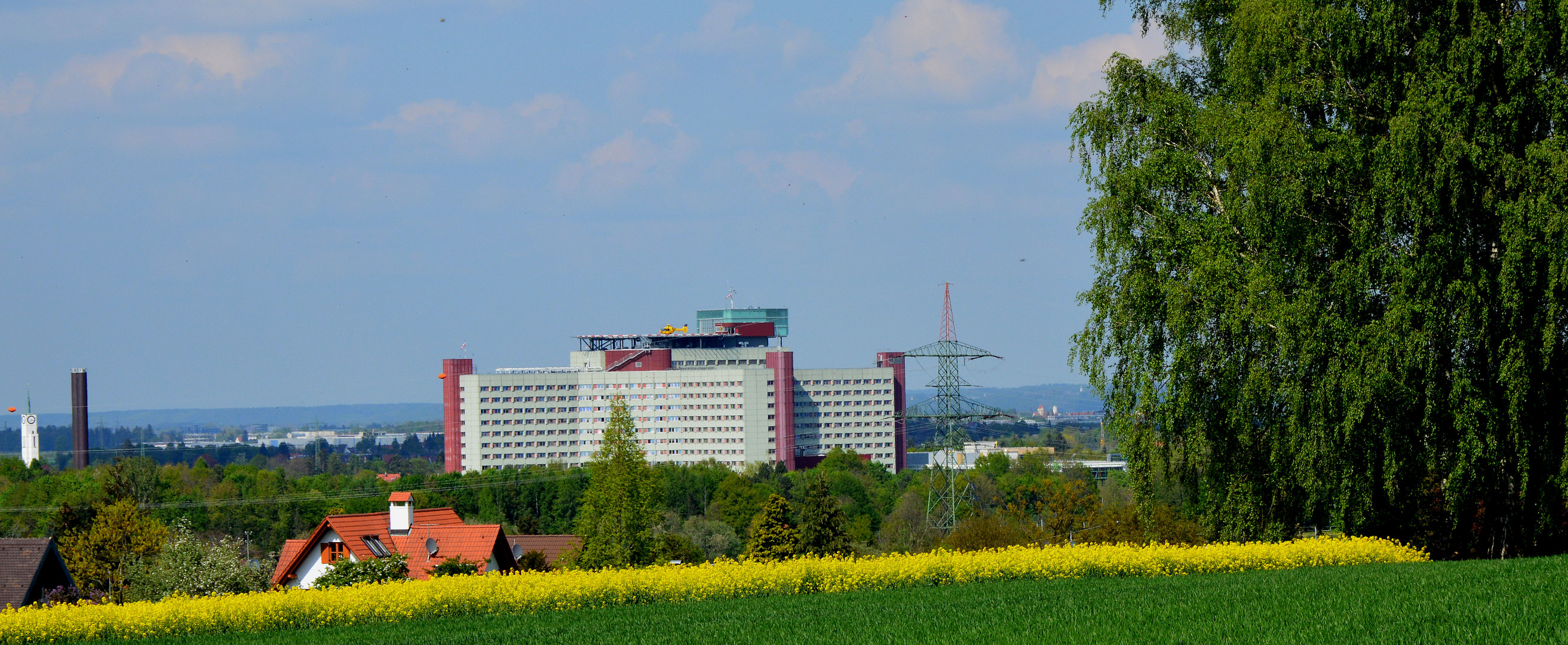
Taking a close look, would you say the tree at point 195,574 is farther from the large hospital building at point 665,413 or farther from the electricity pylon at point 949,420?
the large hospital building at point 665,413

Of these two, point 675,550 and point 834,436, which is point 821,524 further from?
point 834,436

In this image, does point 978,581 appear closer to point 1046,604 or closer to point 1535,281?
point 1046,604

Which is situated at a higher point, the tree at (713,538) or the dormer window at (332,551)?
the dormer window at (332,551)

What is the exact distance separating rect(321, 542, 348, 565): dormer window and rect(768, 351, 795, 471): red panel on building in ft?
492

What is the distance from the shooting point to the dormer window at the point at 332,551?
39.8m

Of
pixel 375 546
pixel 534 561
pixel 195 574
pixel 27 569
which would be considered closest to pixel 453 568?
pixel 375 546

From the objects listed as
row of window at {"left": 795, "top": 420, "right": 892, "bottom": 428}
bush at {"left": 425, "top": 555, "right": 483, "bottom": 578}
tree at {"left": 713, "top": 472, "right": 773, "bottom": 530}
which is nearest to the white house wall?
bush at {"left": 425, "top": 555, "right": 483, "bottom": 578}

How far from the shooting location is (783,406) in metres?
190

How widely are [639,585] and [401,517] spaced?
23653 mm

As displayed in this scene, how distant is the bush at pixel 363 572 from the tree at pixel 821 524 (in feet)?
64.4

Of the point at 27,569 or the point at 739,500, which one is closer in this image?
the point at 27,569

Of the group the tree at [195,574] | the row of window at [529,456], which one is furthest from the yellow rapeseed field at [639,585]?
the row of window at [529,456]

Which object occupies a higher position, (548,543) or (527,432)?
(548,543)

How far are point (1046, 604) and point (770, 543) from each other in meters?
35.2
